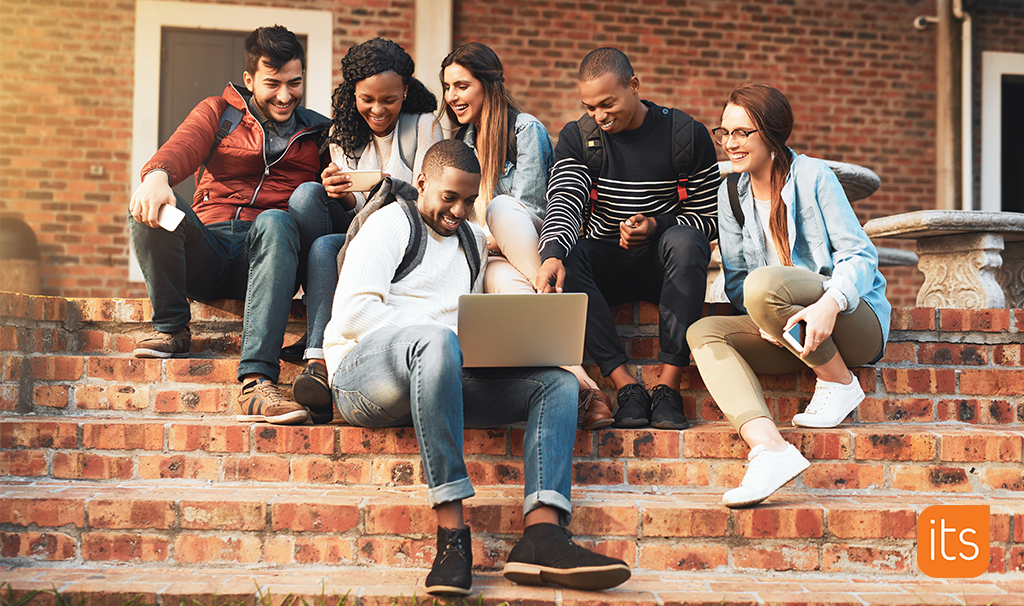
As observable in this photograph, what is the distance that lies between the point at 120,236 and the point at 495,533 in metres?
4.12

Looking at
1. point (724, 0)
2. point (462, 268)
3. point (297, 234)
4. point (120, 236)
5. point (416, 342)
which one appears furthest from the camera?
point (724, 0)

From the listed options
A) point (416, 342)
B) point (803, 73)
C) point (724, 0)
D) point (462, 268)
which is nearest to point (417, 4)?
point (724, 0)

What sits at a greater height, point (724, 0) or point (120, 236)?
point (724, 0)

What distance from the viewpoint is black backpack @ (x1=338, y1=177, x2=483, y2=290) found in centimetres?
203

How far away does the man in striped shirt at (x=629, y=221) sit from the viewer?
2332 mm

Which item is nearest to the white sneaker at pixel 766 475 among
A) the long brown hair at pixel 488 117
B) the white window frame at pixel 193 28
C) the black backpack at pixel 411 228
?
the black backpack at pixel 411 228

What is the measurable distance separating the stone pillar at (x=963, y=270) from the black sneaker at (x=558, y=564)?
2380 millimetres

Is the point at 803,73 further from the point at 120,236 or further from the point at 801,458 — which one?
the point at 120,236

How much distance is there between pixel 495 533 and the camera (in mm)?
1909

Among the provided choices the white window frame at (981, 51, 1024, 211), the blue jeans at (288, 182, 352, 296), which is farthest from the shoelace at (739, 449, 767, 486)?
the white window frame at (981, 51, 1024, 211)

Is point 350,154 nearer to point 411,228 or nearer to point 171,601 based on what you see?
point 411,228

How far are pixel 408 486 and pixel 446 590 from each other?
51 centimetres

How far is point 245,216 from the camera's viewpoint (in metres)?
2.64

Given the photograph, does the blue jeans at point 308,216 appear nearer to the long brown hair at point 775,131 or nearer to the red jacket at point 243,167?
the red jacket at point 243,167
